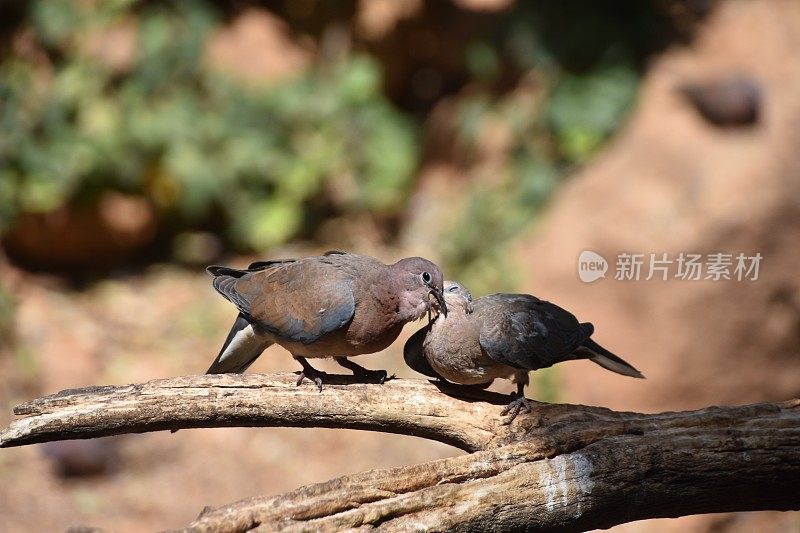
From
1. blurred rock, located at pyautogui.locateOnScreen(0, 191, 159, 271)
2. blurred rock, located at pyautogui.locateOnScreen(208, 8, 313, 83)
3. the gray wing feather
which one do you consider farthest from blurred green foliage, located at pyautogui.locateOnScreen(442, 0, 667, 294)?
the gray wing feather

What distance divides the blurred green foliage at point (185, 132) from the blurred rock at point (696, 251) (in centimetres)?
250

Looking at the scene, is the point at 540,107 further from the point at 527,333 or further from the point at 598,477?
the point at 598,477

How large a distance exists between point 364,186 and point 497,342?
589cm

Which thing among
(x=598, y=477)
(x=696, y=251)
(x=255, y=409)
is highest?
(x=696, y=251)

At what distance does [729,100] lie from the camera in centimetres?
820

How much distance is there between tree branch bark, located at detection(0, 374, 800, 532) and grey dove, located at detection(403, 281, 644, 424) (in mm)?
185

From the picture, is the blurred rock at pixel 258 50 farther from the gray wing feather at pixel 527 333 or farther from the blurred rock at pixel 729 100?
the gray wing feather at pixel 527 333

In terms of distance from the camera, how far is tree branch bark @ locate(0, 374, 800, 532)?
3482mm

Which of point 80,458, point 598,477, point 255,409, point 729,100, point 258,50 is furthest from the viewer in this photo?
point 258,50

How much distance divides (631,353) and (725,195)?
1.60 metres

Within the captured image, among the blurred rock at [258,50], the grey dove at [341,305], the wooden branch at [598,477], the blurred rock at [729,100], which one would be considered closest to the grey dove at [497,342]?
the grey dove at [341,305]

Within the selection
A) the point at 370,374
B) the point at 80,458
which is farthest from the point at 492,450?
the point at 80,458

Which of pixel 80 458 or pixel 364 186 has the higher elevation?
pixel 364 186

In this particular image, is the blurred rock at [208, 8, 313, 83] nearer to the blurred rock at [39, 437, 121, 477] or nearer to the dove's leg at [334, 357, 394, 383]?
the blurred rock at [39, 437, 121, 477]
